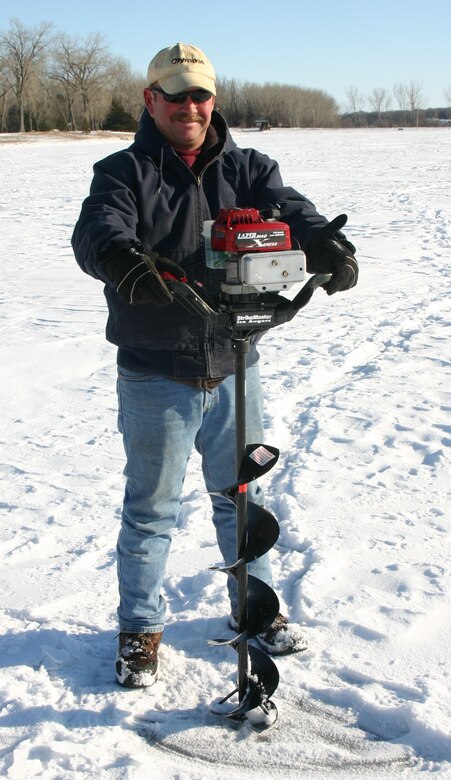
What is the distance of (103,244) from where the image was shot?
211cm

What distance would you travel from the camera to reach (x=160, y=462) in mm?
2498

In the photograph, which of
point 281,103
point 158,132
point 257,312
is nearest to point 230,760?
point 257,312

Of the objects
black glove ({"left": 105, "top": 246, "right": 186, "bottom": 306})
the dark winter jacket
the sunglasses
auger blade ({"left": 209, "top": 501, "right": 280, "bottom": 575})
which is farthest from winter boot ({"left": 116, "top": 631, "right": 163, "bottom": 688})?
the sunglasses

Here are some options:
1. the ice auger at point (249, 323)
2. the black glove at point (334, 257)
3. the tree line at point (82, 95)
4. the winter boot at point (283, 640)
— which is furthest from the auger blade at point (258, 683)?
the tree line at point (82, 95)

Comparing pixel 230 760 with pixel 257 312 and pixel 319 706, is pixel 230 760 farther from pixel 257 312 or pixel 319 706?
pixel 257 312

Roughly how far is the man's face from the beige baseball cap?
40 millimetres

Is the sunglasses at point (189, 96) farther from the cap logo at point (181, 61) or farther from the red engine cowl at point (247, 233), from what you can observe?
the red engine cowl at point (247, 233)

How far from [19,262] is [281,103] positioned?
3308 inches

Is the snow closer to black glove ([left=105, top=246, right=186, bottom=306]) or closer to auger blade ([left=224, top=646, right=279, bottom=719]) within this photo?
auger blade ([left=224, top=646, right=279, bottom=719])

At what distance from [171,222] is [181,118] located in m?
0.30

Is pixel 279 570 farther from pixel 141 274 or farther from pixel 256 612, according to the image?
pixel 141 274

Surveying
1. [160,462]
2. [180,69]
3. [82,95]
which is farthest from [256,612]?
[82,95]

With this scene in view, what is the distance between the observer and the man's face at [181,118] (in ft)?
7.76

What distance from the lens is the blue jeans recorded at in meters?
2.48
